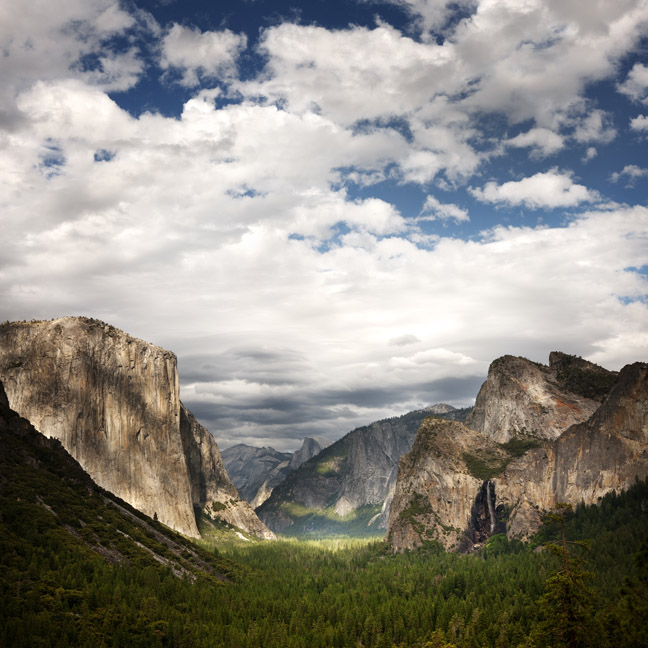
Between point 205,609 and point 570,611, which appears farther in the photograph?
point 205,609

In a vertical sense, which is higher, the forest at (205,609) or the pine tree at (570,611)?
the pine tree at (570,611)

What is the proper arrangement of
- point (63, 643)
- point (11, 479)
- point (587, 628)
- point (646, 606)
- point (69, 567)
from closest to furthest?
point (646, 606), point (587, 628), point (63, 643), point (69, 567), point (11, 479)

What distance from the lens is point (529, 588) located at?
7244 inches

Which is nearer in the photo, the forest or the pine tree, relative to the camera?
the pine tree

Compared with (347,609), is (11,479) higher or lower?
higher

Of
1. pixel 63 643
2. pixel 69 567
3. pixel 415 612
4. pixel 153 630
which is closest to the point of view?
pixel 63 643

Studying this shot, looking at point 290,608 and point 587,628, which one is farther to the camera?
point 290,608

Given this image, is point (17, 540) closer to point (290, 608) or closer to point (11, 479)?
point (11, 479)

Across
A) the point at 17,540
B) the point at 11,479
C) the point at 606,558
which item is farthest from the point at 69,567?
the point at 606,558

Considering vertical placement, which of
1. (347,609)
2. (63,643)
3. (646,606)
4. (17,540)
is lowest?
(347,609)

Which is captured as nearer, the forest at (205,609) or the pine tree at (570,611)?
the pine tree at (570,611)

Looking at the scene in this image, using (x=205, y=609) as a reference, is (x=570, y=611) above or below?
above

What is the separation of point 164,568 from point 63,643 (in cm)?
7548

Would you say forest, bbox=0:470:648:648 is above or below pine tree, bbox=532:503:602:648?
below
